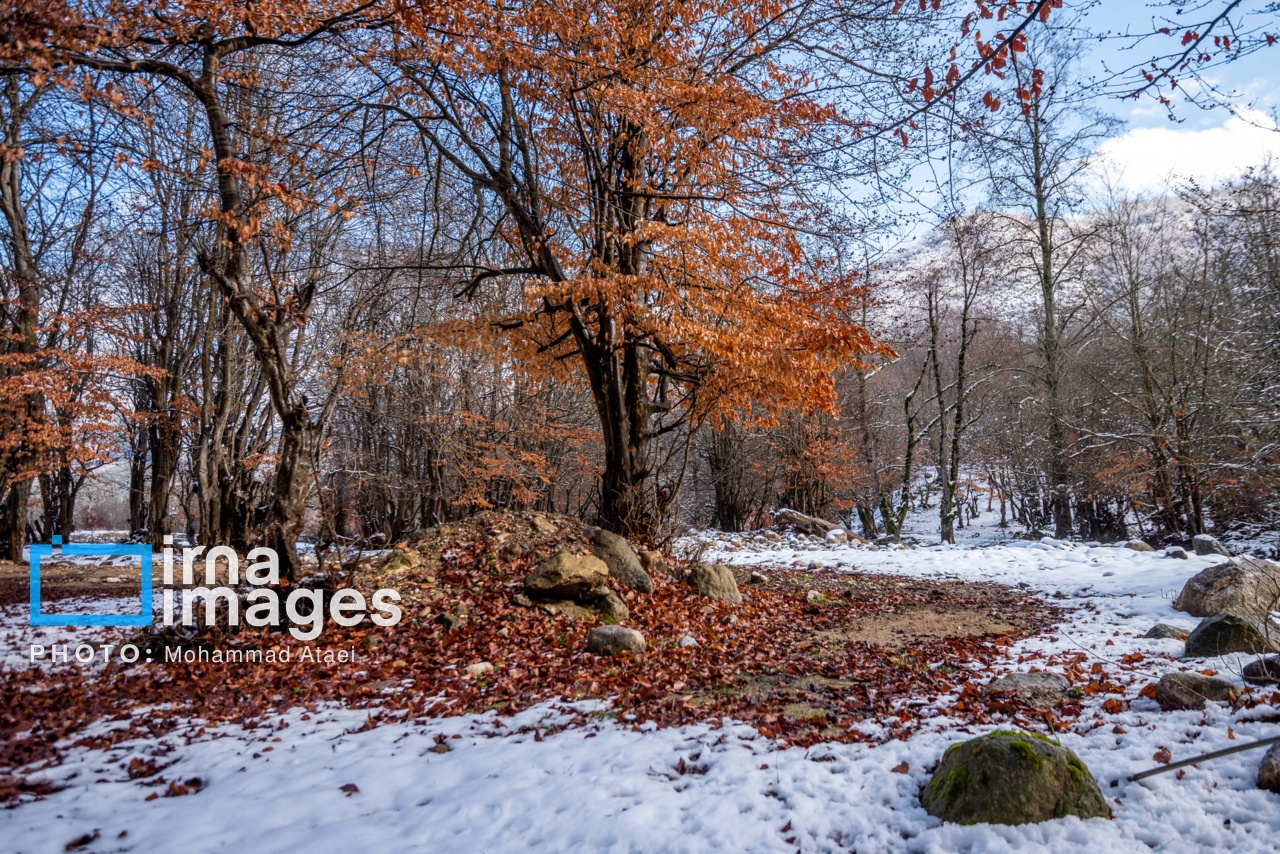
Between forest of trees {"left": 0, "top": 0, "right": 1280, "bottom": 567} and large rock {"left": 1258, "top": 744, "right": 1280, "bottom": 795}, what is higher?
forest of trees {"left": 0, "top": 0, "right": 1280, "bottom": 567}

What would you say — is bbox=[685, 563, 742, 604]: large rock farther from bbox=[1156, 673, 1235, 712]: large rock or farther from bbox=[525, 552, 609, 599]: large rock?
bbox=[1156, 673, 1235, 712]: large rock

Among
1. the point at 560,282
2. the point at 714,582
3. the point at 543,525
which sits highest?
the point at 560,282

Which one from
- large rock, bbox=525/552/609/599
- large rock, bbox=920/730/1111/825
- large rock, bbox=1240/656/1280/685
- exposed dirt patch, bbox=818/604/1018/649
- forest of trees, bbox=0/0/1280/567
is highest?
forest of trees, bbox=0/0/1280/567

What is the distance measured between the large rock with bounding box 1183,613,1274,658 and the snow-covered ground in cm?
34

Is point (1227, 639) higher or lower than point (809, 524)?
higher

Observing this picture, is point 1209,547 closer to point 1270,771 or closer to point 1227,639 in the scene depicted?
point 1227,639

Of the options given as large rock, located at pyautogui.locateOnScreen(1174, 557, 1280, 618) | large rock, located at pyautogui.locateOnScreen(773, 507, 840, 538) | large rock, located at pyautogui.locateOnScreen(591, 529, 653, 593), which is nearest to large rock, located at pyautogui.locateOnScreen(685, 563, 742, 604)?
large rock, located at pyautogui.locateOnScreen(591, 529, 653, 593)

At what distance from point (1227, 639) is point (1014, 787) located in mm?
2997

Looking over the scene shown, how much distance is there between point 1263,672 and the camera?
11.3 feet

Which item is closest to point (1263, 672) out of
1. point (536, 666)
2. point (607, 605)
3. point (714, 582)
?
point (536, 666)

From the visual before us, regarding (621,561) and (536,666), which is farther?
(621,561)

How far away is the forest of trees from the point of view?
6270 millimetres

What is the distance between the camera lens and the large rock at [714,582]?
7.63 meters

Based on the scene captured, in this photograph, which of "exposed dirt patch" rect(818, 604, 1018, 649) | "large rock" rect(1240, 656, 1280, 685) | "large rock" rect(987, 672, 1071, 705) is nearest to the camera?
"large rock" rect(1240, 656, 1280, 685)
